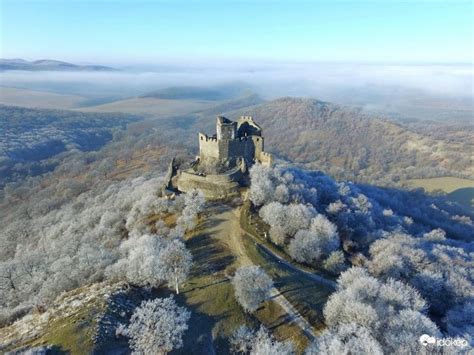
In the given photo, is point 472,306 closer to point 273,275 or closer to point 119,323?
point 273,275

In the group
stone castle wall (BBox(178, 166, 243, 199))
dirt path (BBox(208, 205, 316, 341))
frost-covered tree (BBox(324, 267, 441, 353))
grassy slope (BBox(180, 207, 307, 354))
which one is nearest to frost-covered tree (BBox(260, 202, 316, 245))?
dirt path (BBox(208, 205, 316, 341))

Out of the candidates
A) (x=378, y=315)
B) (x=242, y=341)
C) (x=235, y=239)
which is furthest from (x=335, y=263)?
(x=242, y=341)

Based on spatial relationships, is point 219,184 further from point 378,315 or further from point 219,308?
point 378,315

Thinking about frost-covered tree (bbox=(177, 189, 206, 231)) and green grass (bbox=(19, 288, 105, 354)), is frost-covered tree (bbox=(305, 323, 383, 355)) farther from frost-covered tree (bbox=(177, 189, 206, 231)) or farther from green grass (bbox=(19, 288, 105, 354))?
frost-covered tree (bbox=(177, 189, 206, 231))

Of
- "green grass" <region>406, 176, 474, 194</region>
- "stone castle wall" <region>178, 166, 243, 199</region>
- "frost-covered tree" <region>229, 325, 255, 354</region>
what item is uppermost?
"stone castle wall" <region>178, 166, 243, 199</region>

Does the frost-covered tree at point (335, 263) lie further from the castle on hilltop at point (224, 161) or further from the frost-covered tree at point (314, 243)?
the castle on hilltop at point (224, 161)

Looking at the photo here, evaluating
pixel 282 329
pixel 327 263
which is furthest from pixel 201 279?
pixel 327 263

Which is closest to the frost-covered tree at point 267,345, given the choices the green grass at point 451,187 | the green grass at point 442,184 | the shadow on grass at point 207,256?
the shadow on grass at point 207,256
